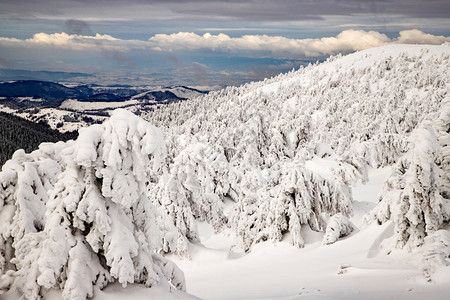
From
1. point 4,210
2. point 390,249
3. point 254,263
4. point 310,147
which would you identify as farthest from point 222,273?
point 310,147

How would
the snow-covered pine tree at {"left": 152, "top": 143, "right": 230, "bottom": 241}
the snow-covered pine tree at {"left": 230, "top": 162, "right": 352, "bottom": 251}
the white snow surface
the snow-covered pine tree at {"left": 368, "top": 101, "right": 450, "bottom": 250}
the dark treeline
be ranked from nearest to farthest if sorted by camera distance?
the white snow surface < the snow-covered pine tree at {"left": 368, "top": 101, "right": 450, "bottom": 250} < the snow-covered pine tree at {"left": 230, "top": 162, "right": 352, "bottom": 251} < the snow-covered pine tree at {"left": 152, "top": 143, "right": 230, "bottom": 241} < the dark treeline

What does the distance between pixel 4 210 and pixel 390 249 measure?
1267cm

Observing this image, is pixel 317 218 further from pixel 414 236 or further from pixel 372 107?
pixel 372 107

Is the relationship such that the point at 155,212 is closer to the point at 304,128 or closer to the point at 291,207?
the point at 291,207

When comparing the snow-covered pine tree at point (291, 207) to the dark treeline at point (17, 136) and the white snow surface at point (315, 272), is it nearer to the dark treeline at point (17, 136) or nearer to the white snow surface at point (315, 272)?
the white snow surface at point (315, 272)

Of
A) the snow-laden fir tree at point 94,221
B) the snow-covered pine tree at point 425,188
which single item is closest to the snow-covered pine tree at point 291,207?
the snow-covered pine tree at point 425,188

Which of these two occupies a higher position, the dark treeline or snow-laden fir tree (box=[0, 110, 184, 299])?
snow-laden fir tree (box=[0, 110, 184, 299])

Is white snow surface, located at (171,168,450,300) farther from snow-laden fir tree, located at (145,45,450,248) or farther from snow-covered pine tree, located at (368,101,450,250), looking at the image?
snow-laden fir tree, located at (145,45,450,248)

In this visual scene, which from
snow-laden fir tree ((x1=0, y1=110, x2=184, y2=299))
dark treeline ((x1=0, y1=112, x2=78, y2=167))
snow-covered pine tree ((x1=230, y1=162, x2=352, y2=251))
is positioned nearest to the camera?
snow-laden fir tree ((x1=0, y1=110, x2=184, y2=299))

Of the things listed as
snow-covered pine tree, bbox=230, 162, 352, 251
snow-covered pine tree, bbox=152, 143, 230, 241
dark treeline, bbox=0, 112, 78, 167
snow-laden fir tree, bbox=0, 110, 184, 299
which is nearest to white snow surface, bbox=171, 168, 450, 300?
snow-covered pine tree, bbox=230, 162, 352, 251

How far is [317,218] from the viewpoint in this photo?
19.5 metres

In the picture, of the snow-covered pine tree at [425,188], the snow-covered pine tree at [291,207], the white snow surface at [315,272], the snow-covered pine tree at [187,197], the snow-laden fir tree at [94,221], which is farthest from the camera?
the snow-covered pine tree at [187,197]

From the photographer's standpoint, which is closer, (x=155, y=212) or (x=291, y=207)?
(x=155, y=212)

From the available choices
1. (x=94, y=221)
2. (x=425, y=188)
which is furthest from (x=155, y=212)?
(x=425, y=188)
